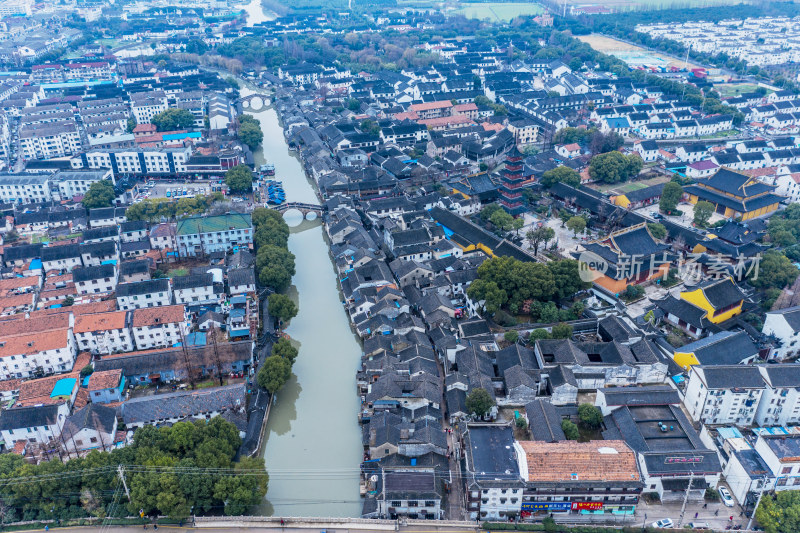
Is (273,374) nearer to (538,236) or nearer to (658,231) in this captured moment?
(538,236)

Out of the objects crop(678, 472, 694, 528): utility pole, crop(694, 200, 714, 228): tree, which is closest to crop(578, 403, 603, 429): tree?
crop(678, 472, 694, 528): utility pole

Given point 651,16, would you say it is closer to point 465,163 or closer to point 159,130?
point 465,163

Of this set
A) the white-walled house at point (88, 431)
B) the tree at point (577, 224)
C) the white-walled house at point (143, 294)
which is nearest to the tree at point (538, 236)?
the tree at point (577, 224)

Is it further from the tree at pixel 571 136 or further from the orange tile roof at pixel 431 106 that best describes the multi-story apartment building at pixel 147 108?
the tree at pixel 571 136

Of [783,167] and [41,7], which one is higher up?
[41,7]

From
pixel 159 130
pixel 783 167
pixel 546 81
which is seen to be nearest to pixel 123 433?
pixel 159 130

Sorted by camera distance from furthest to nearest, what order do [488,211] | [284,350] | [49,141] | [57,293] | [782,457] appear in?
[49,141]
[488,211]
[57,293]
[284,350]
[782,457]

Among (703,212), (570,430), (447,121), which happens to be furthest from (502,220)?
(447,121)
